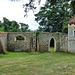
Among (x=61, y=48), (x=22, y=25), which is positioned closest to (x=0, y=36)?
(x=61, y=48)

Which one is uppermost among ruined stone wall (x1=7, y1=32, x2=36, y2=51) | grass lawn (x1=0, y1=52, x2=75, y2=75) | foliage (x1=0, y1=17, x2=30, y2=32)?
foliage (x1=0, y1=17, x2=30, y2=32)

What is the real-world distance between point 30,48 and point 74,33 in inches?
240

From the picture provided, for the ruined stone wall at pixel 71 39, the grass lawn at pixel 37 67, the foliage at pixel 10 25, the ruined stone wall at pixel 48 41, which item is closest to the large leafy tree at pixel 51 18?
the foliage at pixel 10 25

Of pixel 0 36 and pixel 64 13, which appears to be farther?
pixel 64 13

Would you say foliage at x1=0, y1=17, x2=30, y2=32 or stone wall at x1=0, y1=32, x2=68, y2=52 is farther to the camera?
foliage at x1=0, y1=17, x2=30, y2=32

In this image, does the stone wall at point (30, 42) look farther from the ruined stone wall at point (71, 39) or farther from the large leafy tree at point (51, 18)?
the large leafy tree at point (51, 18)

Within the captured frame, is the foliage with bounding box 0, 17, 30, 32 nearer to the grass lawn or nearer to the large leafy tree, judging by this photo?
the large leafy tree

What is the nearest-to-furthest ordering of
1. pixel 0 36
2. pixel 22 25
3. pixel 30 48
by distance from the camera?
1. pixel 0 36
2. pixel 30 48
3. pixel 22 25

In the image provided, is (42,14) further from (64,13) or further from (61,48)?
(61,48)

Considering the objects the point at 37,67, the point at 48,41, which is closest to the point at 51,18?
the point at 48,41

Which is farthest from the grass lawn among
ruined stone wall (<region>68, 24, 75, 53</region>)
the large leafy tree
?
the large leafy tree

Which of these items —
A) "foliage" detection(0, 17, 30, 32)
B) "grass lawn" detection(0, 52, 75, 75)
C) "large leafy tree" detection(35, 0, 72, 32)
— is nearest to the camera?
"grass lawn" detection(0, 52, 75, 75)

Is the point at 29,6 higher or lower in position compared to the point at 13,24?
lower

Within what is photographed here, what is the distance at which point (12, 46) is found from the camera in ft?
55.9
